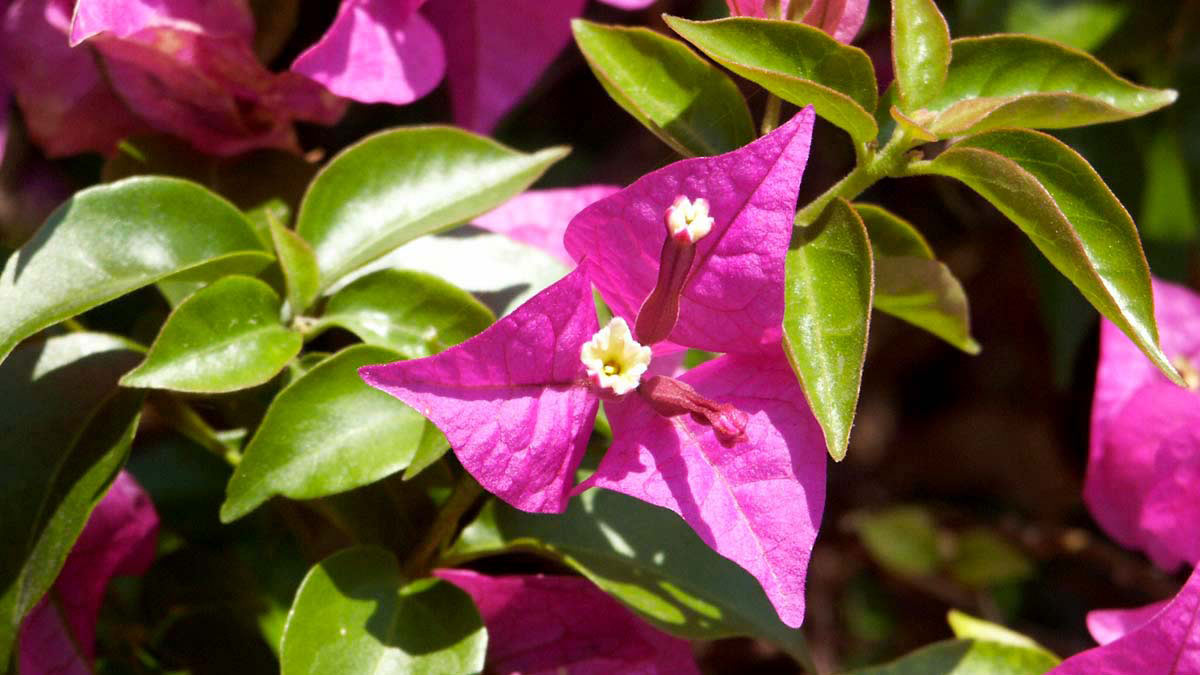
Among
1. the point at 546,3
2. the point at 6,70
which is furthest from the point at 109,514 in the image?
the point at 546,3

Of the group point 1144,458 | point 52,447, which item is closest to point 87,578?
point 52,447

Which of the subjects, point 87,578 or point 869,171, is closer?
point 869,171

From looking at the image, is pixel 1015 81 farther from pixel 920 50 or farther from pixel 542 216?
pixel 542 216

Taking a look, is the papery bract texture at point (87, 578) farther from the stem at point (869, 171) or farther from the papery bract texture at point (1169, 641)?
the papery bract texture at point (1169, 641)

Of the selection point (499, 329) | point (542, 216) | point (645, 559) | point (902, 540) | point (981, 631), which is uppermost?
point (499, 329)

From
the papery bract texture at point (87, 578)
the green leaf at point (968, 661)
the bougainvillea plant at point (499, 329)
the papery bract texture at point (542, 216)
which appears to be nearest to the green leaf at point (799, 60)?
the bougainvillea plant at point (499, 329)

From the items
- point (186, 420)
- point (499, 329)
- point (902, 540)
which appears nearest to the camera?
point (499, 329)
